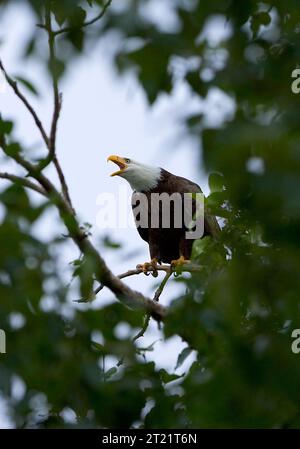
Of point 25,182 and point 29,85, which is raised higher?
point 29,85

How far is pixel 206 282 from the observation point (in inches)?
95.2

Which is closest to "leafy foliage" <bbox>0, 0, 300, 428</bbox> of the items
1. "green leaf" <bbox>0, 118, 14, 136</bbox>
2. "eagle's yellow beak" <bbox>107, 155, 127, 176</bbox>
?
"green leaf" <bbox>0, 118, 14, 136</bbox>

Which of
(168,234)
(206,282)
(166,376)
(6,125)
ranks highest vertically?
(6,125)

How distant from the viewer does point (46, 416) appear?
2.38m

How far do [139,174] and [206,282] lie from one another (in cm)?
554

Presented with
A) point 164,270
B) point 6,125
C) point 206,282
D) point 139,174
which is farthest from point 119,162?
point 6,125

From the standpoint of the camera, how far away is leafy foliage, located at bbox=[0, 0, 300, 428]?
1493mm

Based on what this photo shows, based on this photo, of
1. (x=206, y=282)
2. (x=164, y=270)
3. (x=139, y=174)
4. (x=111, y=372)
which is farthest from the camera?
(x=139, y=174)

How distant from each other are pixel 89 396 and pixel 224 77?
3.17 feet

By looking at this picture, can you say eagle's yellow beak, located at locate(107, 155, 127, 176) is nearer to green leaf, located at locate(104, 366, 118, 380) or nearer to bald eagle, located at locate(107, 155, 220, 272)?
bald eagle, located at locate(107, 155, 220, 272)

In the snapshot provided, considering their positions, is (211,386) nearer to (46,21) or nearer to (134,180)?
(46,21)

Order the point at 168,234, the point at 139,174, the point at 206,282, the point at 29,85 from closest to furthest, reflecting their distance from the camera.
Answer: the point at 29,85
the point at 206,282
the point at 168,234
the point at 139,174

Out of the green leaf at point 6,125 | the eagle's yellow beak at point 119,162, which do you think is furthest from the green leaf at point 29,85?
the eagle's yellow beak at point 119,162

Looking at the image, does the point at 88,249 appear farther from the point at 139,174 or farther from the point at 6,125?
the point at 139,174
